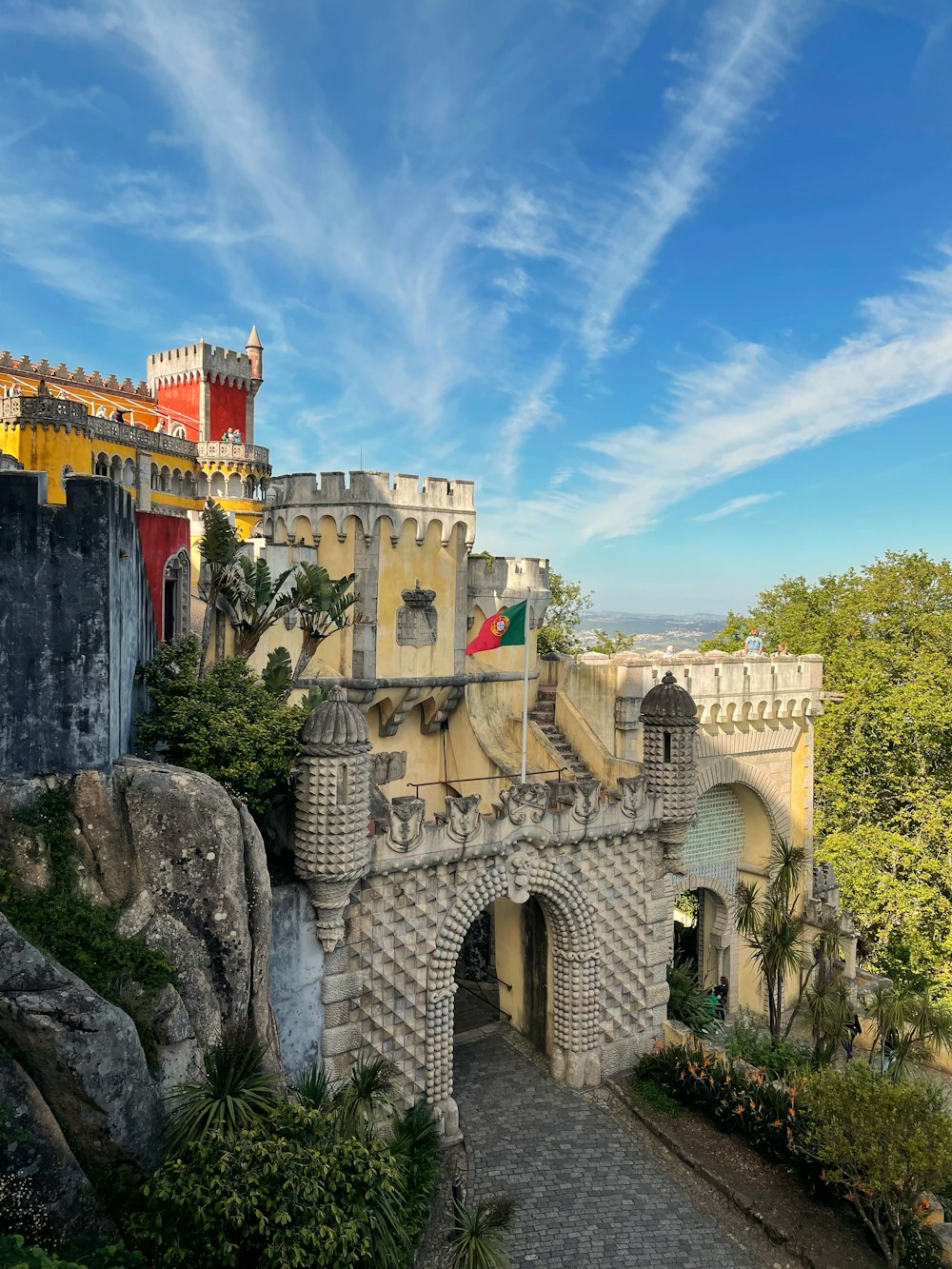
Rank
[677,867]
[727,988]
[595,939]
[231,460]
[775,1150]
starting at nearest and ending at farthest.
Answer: [775,1150] → [595,939] → [677,867] → [727,988] → [231,460]

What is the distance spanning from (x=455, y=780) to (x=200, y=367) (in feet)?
125

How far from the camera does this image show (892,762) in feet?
106

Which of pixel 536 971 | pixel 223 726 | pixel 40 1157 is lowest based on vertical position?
pixel 536 971

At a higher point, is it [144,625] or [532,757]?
[144,625]

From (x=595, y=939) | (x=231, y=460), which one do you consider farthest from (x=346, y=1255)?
(x=231, y=460)

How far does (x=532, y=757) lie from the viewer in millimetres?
24281

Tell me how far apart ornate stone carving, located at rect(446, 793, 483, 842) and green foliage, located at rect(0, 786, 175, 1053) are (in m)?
6.87

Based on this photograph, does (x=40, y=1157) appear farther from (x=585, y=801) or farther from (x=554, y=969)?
(x=554, y=969)

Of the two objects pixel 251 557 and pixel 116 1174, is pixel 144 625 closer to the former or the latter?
pixel 251 557

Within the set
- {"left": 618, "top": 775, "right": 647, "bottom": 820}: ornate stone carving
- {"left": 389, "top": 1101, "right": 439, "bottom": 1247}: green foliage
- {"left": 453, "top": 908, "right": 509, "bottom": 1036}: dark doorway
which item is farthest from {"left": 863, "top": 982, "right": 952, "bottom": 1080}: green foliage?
{"left": 389, "top": 1101, "right": 439, "bottom": 1247}: green foliage

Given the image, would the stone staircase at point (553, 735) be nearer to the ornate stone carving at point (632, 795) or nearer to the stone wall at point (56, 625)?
the ornate stone carving at point (632, 795)

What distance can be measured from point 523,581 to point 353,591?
5625 millimetres

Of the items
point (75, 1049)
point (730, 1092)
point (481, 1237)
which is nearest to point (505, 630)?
point (730, 1092)

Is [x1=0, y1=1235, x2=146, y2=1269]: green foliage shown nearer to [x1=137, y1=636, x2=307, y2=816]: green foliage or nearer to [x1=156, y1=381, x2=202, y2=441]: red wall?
[x1=137, y1=636, x2=307, y2=816]: green foliage
